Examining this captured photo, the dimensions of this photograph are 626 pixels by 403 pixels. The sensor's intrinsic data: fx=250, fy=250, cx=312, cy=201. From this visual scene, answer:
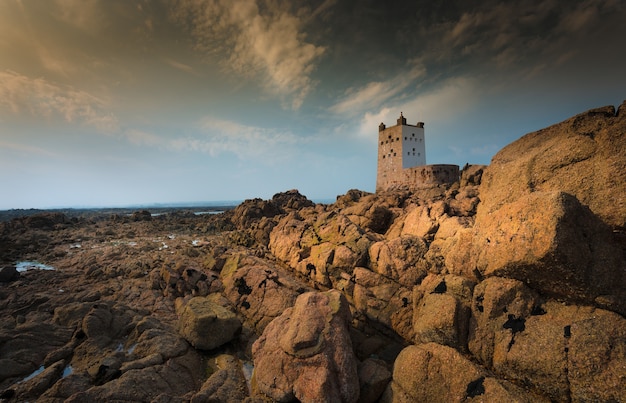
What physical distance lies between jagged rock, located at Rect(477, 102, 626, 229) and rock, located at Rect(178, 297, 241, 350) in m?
15.7

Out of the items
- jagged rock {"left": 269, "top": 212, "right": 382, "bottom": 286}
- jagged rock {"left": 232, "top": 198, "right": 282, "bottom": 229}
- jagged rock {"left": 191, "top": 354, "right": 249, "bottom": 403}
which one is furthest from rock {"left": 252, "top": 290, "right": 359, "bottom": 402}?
jagged rock {"left": 232, "top": 198, "right": 282, "bottom": 229}

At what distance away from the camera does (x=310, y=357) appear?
10656 mm

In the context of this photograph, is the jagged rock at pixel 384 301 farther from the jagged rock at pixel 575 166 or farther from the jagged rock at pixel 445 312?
the jagged rock at pixel 575 166

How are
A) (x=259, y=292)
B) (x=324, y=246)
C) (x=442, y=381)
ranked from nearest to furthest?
(x=442, y=381)
(x=259, y=292)
(x=324, y=246)

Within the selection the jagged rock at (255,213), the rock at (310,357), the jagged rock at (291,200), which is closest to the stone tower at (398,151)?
the jagged rock at (291,200)

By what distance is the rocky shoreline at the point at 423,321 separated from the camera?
9219mm

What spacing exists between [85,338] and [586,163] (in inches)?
1054

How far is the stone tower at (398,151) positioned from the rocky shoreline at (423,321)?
133 feet

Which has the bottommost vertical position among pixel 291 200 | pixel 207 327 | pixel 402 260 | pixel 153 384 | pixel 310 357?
pixel 153 384

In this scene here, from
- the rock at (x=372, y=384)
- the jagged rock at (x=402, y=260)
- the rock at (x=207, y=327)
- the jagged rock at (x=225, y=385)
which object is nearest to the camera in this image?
the jagged rock at (x=225, y=385)

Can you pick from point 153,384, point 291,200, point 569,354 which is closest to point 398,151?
point 291,200

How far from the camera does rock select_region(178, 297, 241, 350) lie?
1376 centimetres

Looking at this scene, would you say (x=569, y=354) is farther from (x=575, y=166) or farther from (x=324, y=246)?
(x=324, y=246)

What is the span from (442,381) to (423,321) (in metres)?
3.43
